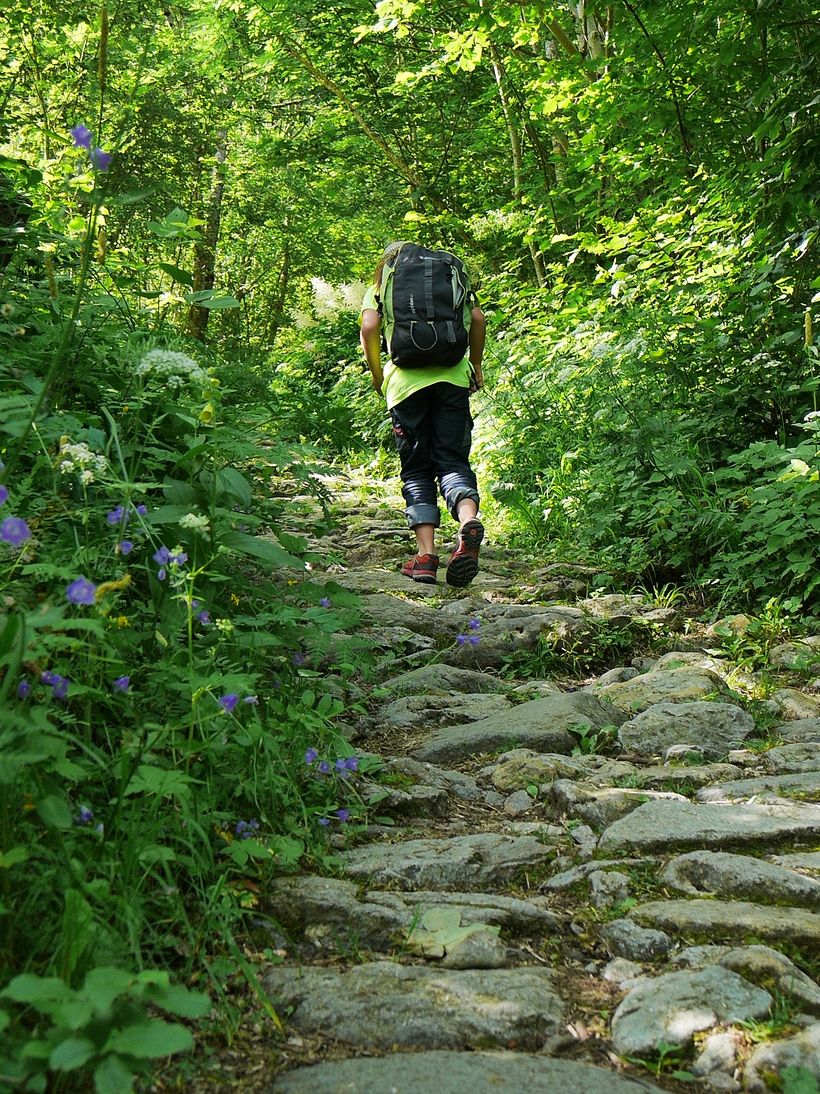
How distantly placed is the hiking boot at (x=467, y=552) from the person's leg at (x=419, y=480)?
0.40 m

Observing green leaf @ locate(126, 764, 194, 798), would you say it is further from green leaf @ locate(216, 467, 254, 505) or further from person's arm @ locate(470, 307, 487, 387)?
person's arm @ locate(470, 307, 487, 387)

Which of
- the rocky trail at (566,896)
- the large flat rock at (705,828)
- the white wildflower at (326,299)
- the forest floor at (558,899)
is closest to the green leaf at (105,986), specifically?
the forest floor at (558,899)

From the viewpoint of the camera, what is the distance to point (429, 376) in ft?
19.3

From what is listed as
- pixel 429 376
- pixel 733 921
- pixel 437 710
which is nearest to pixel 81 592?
pixel 733 921

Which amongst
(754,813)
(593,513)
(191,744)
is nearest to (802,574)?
(593,513)

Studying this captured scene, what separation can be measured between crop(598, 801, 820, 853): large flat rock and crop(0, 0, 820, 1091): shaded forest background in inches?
32.7

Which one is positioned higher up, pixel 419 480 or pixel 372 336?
pixel 372 336

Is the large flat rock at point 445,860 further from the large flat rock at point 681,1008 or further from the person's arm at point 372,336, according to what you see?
the person's arm at point 372,336

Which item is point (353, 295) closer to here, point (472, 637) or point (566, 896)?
point (472, 637)

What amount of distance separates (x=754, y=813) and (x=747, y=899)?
1.64ft

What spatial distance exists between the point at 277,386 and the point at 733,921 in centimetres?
1365

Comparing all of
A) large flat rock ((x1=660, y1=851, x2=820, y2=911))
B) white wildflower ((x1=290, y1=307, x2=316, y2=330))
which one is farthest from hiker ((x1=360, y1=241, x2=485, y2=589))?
white wildflower ((x1=290, y1=307, x2=316, y2=330))

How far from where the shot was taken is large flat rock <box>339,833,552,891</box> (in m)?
2.46

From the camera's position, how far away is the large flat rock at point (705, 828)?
2.66m
